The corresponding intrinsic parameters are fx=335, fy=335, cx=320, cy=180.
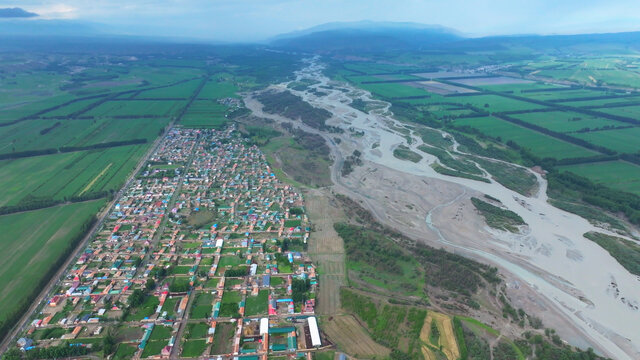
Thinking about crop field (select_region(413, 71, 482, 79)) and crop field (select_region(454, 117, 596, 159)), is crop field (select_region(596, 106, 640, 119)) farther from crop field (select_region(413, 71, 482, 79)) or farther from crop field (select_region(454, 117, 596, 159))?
crop field (select_region(413, 71, 482, 79))

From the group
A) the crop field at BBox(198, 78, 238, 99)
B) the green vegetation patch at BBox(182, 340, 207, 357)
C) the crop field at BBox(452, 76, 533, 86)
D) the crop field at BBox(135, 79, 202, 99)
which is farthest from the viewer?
the crop field at BBox(452, 76, 533, 86)

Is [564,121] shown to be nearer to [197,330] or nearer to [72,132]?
[197,330]

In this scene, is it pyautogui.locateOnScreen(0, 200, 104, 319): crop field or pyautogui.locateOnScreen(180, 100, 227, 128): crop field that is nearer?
pyautogui.locateOnScreen(0, 200, 104, 319): crop field

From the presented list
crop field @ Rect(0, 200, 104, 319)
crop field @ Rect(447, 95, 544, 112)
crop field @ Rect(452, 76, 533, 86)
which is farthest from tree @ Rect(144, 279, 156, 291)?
crop field @ Rect(452, 76, 533, 86)

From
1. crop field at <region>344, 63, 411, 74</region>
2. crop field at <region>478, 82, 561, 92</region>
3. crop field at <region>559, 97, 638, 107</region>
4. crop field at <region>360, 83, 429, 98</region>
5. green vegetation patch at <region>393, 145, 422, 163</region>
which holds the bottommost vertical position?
green vegetation patch at <region>393, 145, 422, 163</region>

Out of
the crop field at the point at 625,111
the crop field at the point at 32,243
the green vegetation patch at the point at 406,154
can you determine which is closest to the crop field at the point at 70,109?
the crop field at the point at 32,243
